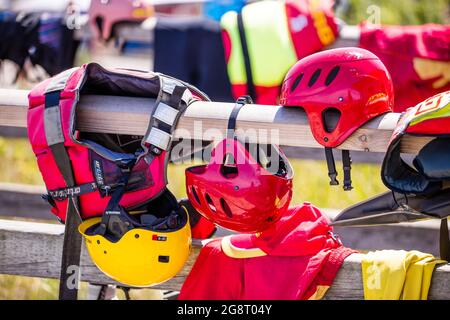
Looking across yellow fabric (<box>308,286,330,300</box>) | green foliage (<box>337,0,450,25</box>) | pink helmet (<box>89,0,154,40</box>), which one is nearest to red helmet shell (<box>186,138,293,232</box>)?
yellow fabric (<box>308,286,330,300</box>)

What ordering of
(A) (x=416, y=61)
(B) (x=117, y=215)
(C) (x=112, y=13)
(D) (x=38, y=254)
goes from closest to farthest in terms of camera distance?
1. (B) (x=117, y=215)
2. (D) (x=38, y=254)
3. (A) (x=416, y=61)
4. (C) (x=112, y=13)

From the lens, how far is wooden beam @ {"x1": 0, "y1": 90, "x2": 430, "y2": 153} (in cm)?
203

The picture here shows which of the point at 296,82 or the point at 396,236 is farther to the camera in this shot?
the point at 396,236

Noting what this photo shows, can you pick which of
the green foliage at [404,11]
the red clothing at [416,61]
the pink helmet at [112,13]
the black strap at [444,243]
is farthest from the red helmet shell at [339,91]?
the green foliage at [404,11]

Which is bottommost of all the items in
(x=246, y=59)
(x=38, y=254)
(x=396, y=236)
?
(x=396, y=236)

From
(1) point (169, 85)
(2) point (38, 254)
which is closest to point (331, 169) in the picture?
(1) point (169, 85)

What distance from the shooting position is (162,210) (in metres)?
2.30

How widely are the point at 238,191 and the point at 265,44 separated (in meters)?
1.87

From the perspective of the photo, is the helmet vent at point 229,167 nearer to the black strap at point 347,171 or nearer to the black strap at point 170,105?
the black strap at point 170,105

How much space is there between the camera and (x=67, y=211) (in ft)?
7.44

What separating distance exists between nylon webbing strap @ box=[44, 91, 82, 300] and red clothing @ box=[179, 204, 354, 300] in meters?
0.30

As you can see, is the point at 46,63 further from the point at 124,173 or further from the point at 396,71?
the point at 124,173

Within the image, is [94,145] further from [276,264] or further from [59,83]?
[276,264]

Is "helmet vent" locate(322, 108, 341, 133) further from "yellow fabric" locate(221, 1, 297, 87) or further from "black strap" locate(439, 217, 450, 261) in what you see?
"yellow fabric" locate(221, 1, 297, 87)
